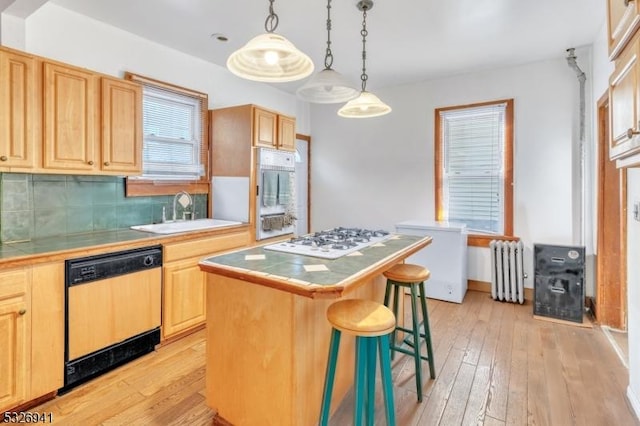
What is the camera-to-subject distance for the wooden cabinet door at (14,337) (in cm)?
184

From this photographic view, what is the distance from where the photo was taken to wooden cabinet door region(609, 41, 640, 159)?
1307 millimetres

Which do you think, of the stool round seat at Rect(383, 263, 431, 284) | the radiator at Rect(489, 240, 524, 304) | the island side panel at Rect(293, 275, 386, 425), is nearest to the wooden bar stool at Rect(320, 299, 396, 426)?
the island side panel at Rect(293, 275, 386, 425)

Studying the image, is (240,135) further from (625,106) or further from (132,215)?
(625,106)

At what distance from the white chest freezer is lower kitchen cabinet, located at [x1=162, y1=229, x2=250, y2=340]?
2.22 metres

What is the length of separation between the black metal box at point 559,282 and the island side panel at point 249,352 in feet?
9.96

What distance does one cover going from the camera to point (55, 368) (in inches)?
81.2

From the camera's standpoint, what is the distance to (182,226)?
3221mm

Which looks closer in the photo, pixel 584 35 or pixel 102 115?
pixel 102 115

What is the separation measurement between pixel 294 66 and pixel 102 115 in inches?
68.2

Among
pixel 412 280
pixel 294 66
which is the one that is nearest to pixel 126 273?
pixel 294 66

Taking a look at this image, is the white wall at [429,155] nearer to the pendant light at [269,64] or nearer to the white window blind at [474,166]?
the white window blind at [474,166]

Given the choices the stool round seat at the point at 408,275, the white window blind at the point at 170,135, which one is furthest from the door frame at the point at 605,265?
the white window blind at the point at 170,135

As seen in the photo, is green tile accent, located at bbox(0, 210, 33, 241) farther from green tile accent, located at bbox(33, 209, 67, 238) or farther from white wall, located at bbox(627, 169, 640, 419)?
white wall, located at bbox(627, 169, 640, 419)

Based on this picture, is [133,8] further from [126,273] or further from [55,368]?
[55,368]
